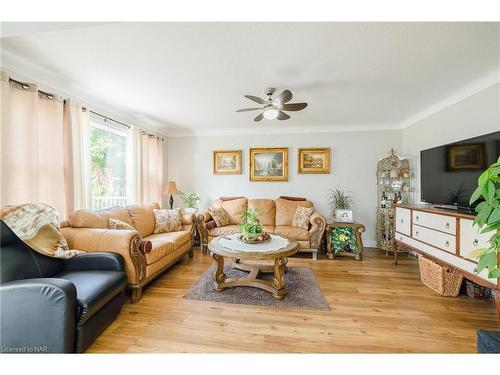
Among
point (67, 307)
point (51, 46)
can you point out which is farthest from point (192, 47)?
point (67, 307)

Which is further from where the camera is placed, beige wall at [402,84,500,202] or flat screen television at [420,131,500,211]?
beige wall at [402,84,500,202]

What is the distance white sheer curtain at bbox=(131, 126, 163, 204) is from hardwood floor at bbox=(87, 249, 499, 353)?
75.3 inches

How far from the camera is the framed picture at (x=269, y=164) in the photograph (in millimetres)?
4391

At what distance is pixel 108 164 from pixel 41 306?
2.58 meters

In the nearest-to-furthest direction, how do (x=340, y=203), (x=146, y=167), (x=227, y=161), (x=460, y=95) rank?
(x=460, y=95) < (x=146, y=167) < (x=340, y=203) < (x=227, y=161)

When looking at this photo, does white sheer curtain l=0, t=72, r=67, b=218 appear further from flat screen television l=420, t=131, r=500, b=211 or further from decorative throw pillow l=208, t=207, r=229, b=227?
flat screen television l=420, t=131, r=500, b=211

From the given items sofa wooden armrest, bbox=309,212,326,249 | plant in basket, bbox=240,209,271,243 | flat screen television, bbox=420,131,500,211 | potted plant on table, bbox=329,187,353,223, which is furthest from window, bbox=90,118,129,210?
flat screen television, bbox=420,131,500,211

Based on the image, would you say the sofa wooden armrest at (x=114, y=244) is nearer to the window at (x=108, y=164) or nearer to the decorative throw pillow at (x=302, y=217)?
the window at (x=108, y=164)

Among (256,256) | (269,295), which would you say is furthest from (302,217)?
(256,256)

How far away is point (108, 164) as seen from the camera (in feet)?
11.2

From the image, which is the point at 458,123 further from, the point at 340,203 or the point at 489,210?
the point at 489,210

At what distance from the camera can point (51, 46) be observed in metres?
1.79

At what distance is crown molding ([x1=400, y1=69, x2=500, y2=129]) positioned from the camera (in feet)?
7.36
